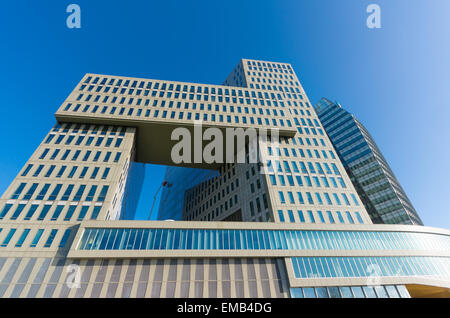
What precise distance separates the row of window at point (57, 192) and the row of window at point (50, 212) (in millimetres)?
1323

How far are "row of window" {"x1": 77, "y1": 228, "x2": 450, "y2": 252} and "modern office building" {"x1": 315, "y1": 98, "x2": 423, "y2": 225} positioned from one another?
98.6 ft

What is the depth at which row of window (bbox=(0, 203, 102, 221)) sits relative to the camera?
106 feet

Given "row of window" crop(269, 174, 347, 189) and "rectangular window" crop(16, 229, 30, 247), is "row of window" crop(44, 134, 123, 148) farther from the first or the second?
"row of window" crop(269, 174, 347, 189)

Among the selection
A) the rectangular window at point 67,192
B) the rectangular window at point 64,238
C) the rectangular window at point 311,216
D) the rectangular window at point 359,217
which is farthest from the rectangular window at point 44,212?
the rectangular window at point 359,217

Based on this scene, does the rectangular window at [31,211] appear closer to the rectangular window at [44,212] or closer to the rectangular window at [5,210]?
the rectangular window at [44,212]

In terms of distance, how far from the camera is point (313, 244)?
33562mm

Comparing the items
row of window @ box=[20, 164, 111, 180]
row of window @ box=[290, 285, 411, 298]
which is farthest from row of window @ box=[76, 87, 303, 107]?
row of window @ box=[290, 285, 411, 298]

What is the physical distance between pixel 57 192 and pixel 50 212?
3.53 m

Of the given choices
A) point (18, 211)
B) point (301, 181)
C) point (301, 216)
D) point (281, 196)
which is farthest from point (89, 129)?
point (301, 216)

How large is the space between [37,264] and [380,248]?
158 feet

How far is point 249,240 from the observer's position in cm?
3306
